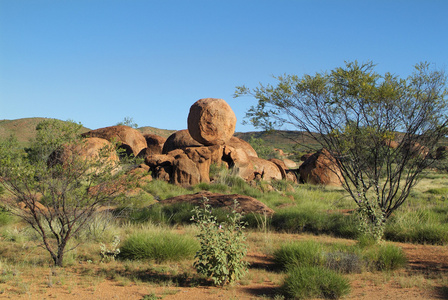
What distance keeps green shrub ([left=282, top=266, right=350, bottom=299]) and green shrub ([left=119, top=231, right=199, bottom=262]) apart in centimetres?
231

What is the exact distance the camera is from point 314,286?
17.5 feet

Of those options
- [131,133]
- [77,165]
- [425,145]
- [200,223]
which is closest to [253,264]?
[200,223]

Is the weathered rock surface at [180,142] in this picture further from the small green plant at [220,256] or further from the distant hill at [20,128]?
the distant hill at [20,128]

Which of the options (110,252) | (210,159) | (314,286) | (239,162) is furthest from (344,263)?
(239,162)

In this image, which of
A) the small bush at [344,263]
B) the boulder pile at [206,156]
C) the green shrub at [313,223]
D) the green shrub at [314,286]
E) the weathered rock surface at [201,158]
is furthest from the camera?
the weathered rock surface at [201,158]

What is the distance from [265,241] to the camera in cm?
846

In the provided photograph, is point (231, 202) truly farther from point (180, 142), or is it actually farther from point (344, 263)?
point (180, 142)

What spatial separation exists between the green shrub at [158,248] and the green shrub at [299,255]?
1.59m

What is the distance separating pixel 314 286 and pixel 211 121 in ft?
50.6

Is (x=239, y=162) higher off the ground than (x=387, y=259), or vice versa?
(x=239, y=162)

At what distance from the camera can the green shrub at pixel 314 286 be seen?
530 centimetres

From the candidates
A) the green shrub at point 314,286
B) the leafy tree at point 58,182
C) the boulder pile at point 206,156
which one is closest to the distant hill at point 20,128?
the boulder pile at point 206,156

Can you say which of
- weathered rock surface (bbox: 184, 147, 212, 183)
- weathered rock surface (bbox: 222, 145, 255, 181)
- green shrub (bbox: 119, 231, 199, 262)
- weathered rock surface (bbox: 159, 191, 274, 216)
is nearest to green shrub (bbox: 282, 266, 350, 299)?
green shrub (bbox: 119, 231, 199, 262)

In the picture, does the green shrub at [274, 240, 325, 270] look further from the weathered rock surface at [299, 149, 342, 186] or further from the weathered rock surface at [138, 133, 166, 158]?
the weathered rock surface at [138, 133, 166, 158]
